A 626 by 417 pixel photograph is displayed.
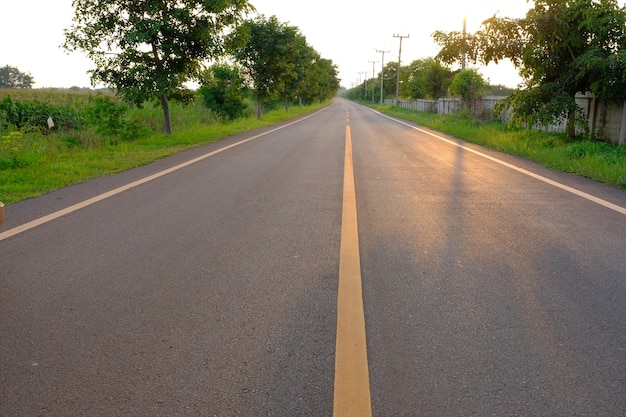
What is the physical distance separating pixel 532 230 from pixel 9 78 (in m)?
97.4

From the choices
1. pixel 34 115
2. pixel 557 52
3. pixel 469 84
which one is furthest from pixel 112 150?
pixel 469 84

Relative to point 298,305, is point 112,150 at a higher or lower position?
higher

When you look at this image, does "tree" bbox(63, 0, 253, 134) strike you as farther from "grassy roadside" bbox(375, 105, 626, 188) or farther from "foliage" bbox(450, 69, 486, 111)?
"foliage" bbox(450, 69, 486, 111)

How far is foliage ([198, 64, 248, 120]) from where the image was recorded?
97.8 ft

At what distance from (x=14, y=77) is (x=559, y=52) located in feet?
303

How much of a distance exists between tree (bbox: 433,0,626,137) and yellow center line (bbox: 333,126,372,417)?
10.2 metres

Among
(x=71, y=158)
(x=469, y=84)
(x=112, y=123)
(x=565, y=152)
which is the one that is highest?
(x=469, y=84)

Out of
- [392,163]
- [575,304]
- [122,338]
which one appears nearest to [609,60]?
[392,163]

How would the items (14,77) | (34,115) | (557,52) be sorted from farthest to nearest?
(14,77), (34,115), (557,52)

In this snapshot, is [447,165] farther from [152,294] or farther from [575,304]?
[152,294]

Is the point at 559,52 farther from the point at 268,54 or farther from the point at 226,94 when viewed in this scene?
the point at 226,94

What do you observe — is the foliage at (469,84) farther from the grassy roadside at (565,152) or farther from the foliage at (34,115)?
the foliage at (34,115)

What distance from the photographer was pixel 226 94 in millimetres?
30547

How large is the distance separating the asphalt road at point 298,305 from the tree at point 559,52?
732 centimetres
